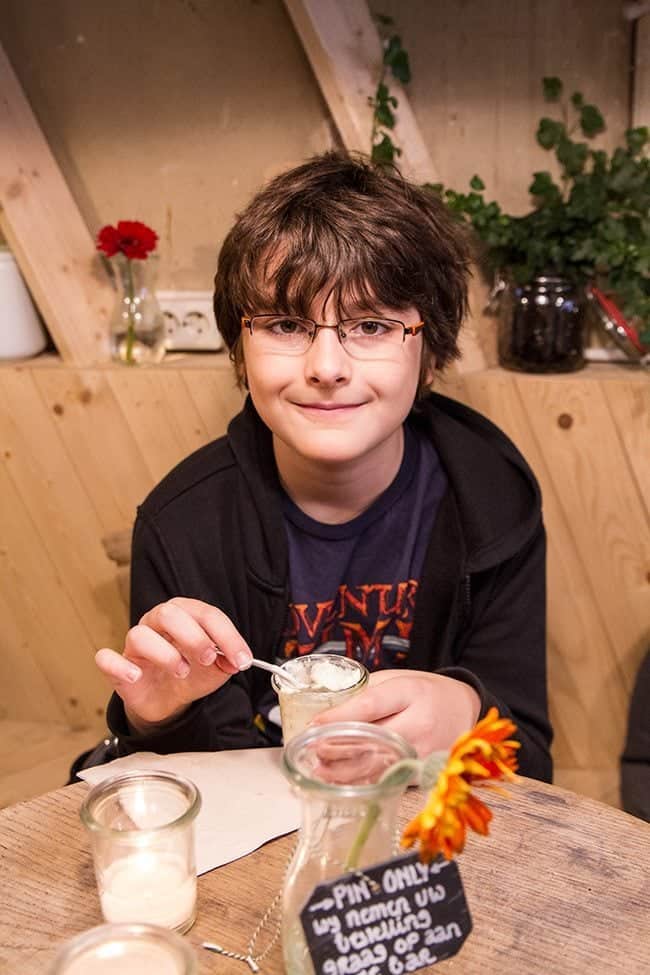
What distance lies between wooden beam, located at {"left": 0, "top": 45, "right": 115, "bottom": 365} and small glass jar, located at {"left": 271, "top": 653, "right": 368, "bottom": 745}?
48.2 inches

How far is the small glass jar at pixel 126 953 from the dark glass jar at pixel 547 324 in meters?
1.32

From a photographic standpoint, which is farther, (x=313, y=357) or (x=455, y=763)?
(x=313, y=357)

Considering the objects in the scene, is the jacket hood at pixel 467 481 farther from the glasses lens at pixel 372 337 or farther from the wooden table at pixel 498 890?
the wooden table at pixel 498 890

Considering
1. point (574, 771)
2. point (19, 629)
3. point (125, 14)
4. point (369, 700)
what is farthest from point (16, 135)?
point (574, 771)

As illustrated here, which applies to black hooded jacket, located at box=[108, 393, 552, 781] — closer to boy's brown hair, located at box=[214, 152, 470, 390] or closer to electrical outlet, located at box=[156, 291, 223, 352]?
boy's brown hair, located at box=[214, 152, 470, 390]

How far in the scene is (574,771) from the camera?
6.48ft

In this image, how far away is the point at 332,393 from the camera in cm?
126

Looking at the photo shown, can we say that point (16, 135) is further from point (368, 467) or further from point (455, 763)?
point (455, 763)

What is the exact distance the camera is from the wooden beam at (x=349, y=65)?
177cm

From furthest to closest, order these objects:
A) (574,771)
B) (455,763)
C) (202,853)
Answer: (574,771) → (202,853) → (455,763)

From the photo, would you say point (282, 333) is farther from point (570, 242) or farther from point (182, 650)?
point (570, 242)

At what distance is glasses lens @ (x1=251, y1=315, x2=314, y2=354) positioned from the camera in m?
1.28

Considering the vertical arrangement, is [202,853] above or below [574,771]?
above

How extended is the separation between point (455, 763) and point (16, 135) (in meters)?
1.78
